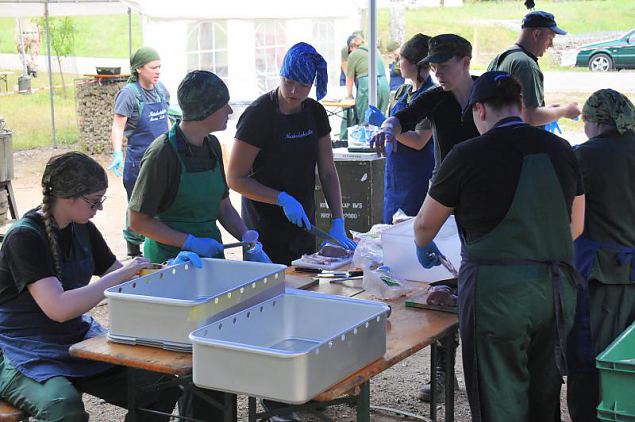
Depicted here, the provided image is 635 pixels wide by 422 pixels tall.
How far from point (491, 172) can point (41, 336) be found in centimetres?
163

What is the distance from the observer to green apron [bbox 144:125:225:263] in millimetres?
3475

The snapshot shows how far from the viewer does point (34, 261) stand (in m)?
2.88

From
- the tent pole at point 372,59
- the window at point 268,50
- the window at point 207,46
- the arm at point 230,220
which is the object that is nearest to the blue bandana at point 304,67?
the arm at point 230,220

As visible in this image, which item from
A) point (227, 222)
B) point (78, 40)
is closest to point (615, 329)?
point (227, 222)

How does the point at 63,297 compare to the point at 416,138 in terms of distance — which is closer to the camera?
the point at 63,297

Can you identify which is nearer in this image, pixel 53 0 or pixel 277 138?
pixel 277 138

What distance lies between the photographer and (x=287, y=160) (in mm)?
3938

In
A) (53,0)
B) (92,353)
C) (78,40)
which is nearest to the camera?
(92,353)

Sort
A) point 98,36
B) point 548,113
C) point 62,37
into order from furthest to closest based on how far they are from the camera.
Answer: point 98,36 → point 62,37 → point 548,113

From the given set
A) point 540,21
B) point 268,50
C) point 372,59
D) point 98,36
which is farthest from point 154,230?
point 98,36

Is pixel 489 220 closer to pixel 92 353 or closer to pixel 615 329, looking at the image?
pixel 615 329

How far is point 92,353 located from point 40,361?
1.22 feet

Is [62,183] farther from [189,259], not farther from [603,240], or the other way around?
[603,240]

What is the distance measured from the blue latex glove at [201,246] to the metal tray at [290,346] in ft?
2.31
